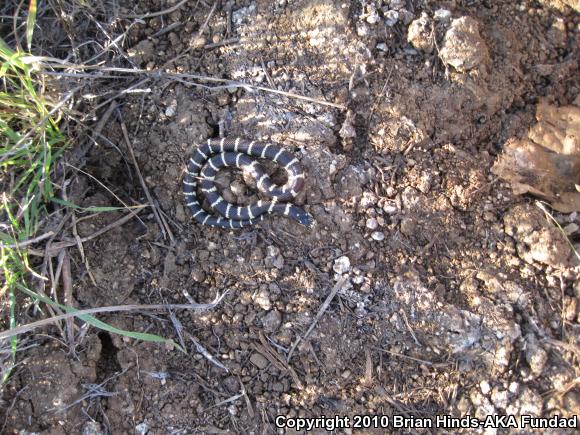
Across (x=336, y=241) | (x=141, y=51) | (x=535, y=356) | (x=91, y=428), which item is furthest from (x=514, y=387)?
(x=141, y=51)

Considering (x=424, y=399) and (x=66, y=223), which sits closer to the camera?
(x=424, y=399)

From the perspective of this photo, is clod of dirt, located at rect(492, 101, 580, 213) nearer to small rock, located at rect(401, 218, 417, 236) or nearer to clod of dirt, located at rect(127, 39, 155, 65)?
small rock, located at rect(401, 218, 417, 236)

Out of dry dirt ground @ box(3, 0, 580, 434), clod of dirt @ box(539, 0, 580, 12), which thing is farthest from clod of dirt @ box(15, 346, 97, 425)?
clod of dirt @ box(539, 0, 580, 12)

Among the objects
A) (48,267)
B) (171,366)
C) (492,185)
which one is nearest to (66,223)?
(48,267)

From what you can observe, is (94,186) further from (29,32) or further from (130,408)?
(130,408)

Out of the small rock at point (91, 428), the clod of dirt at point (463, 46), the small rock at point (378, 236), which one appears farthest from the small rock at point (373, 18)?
the small rock at point (91, 428)
